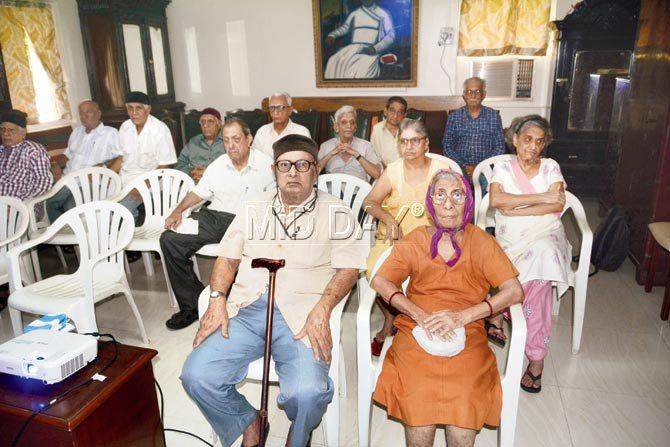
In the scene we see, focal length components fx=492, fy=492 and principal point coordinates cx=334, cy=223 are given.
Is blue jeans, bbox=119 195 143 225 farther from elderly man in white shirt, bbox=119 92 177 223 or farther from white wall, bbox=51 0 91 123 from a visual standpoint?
white wall, bbox=51 0 91 123

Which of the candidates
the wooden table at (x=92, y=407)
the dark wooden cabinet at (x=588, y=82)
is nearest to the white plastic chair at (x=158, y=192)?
the wooden table at (x=92, y=407)

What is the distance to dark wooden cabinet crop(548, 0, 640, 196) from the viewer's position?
449 cm

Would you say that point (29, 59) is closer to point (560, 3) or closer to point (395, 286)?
point (395, 286)

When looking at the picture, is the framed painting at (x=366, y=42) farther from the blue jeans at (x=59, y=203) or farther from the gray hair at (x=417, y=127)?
the gray hair at (x=417, y=127)

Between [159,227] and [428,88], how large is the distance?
3.53 m

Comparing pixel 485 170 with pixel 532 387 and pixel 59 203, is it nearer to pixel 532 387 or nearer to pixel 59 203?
pixel 532 387

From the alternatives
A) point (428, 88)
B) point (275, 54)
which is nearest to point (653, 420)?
point (428, 88)

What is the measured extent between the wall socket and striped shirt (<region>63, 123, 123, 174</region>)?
344 cm

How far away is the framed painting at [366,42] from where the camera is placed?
5.26 m

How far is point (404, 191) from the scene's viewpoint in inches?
94.0

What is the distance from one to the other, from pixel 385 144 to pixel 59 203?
244cm

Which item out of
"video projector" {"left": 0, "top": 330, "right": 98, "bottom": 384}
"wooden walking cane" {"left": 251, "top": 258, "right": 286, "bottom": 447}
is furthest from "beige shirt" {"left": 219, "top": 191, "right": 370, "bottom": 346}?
"video projector" {"left": 0, "top": 330, "right": 98, "bottom": 384}

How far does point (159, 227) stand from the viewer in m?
3.15

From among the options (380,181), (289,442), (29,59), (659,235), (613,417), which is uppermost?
(29,59)
